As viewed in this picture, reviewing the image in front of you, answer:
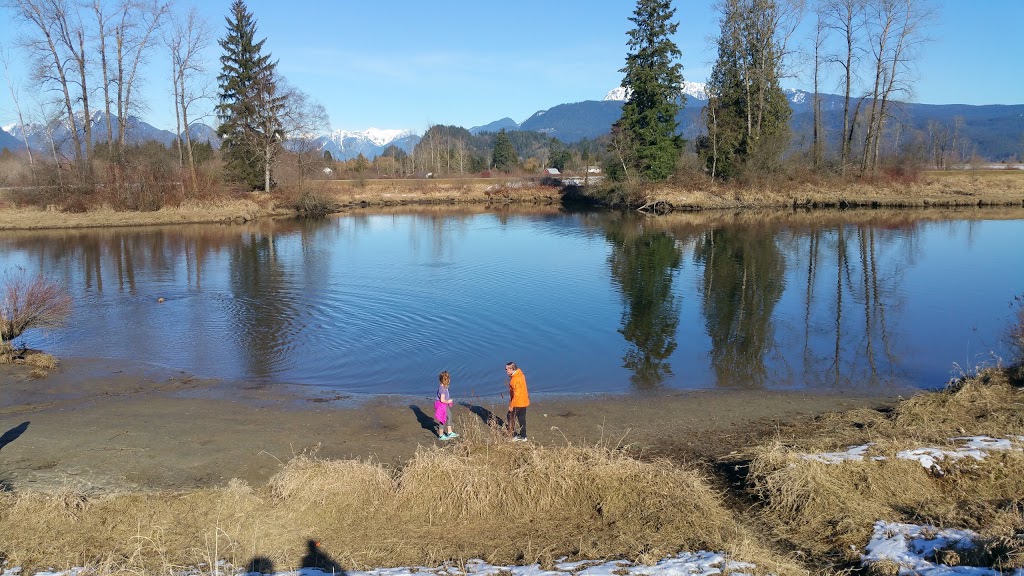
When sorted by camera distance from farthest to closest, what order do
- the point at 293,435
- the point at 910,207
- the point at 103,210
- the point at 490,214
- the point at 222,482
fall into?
the point at 490,214 → the point at 910,207 → the point at 103,210 → the point at 293,435 → the point at 222,482

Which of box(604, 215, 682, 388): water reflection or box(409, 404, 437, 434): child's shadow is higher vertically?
box(604, 215, 682, 388): water reflection

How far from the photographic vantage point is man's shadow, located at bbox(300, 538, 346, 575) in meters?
6.98

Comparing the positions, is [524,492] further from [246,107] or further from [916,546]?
[246,107]

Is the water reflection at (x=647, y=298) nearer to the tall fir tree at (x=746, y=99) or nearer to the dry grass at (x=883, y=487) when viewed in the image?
the dry grass at (x=883, y=487)

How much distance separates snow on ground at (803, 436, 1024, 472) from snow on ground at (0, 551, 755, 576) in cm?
292

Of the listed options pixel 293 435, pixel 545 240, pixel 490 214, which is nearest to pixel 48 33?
pixel 490 214

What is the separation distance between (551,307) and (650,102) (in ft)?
130

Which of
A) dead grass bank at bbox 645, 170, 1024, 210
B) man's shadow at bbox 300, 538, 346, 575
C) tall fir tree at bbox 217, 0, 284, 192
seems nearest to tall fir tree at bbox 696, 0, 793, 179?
dead grass bank at bbox 645, 170, 1024, 210

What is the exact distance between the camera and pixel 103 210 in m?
47.7

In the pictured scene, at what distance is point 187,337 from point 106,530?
12051 mm

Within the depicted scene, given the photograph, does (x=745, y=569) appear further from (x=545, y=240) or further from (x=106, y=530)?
(x=545, y=240)

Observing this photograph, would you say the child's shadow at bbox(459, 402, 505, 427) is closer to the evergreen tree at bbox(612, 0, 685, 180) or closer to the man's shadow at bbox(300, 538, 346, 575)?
the man's shadow at bbox(300, 538, 346, 575)

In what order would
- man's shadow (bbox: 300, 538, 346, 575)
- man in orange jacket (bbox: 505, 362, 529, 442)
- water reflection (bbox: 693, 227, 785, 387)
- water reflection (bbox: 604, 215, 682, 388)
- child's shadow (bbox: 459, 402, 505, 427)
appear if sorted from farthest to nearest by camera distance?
water reflection (bbox: 604, 215, 682, 388) → water reflection (bbox: 693, 227, 785, 387) → child's shadow (bbox: 459, 402, 505, 427) → man in orange jacket (bbox: 505, 362, 529, 442) → man's shadow (bbox: 300, 538, 346, 575)

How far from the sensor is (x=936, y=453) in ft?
29.1
